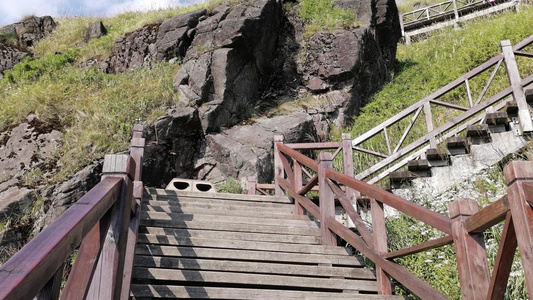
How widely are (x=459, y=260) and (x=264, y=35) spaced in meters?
10.4

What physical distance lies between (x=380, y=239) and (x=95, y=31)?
44.5 feet

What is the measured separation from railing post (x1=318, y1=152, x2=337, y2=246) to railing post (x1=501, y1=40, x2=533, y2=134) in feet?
10.2

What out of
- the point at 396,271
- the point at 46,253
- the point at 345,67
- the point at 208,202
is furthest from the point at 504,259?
the point at 345,67

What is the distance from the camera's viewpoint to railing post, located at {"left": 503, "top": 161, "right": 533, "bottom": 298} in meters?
1.49

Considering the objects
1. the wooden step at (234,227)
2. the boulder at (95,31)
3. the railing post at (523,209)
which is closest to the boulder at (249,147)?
the wooden step at (234,227)

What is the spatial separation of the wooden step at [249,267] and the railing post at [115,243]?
0.97 m

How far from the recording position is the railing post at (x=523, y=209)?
1487 mm

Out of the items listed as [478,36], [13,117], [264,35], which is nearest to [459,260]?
[13,117]

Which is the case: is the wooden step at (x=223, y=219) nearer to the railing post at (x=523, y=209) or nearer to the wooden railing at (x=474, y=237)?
the wooden railing at (x=474, y=237)

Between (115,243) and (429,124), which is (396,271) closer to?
(115,243)

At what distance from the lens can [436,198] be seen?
17.2 ft

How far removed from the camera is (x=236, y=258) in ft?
12.2

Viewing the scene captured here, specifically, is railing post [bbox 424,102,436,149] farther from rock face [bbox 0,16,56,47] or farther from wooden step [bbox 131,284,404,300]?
rock face [bbox 0,16,56,47]

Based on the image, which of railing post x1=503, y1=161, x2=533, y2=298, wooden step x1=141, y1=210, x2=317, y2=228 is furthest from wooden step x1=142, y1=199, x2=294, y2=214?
railing post x1=503, y1=161, x2=533, y2=298
